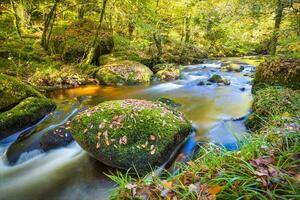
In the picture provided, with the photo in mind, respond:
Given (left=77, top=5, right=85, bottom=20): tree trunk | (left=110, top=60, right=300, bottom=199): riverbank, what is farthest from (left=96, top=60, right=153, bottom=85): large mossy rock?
(left=110, top=60, right=300, bottom=199): riverbank

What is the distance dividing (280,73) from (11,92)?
620 cm

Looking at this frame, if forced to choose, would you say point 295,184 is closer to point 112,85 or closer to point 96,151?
point 96,151

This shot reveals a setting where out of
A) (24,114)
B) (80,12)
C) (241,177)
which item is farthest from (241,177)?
(80,12)

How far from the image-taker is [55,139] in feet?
17.2

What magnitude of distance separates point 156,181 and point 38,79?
8.06 meters

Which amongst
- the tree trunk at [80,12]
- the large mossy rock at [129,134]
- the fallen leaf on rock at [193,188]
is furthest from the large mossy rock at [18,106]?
the tree trunk at [80,12]

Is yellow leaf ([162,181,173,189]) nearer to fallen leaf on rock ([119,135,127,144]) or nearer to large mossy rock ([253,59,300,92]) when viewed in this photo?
fallen leaf on rock ([119,135,127,144])

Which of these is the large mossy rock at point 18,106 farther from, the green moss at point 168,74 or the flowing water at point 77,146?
the green moss at point 168,74

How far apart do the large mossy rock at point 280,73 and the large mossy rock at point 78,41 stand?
676cm

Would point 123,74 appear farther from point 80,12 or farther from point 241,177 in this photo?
point 241,177

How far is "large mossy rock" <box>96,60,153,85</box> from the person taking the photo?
33.3 feet

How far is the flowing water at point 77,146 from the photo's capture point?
4.14 m

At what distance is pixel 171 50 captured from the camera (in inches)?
578

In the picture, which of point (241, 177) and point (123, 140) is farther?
point (123, 140)
